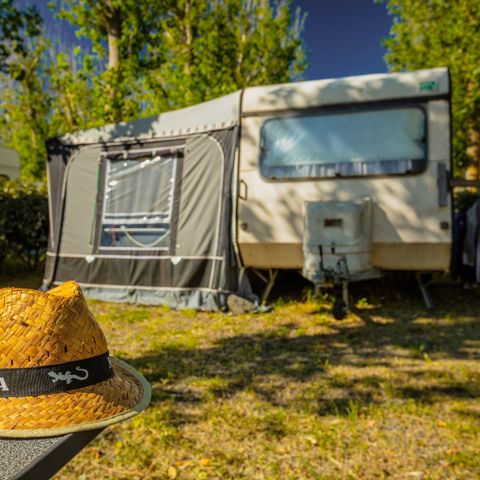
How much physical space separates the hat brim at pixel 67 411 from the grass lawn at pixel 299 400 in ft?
4.95

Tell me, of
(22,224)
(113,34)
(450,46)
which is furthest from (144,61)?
(450,46)

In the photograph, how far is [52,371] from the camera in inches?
45.9

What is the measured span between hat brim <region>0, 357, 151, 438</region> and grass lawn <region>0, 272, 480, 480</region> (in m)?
1.51

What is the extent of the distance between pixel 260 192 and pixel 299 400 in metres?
3.44

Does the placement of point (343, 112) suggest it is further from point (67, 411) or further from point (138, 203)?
point (67, 411)

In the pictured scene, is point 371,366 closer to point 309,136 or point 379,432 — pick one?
point 379,432

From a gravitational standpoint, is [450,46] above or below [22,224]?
above

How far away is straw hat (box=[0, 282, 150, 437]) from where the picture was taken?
112cm

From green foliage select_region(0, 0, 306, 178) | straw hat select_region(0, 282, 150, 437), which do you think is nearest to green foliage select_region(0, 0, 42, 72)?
green foliage select_region(0, 0, 306, 178)

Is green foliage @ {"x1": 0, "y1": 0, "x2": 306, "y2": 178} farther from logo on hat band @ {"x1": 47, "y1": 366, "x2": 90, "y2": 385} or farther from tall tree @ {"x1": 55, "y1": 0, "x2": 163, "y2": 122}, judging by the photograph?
logo on hat band @ {"x1": 47, "y1": 366, "x2": 90, "y2": 385}

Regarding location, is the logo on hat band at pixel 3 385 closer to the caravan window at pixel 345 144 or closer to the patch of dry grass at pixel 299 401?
the patch of dry grass at pixel 299 401

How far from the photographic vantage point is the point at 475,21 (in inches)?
→ 579

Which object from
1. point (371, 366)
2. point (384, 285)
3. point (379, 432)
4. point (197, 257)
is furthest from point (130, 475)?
point (384, 285)

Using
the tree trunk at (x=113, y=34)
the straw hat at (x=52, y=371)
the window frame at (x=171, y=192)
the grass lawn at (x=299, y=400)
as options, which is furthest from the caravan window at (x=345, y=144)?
the tree trunk at (x=113, y=34)
